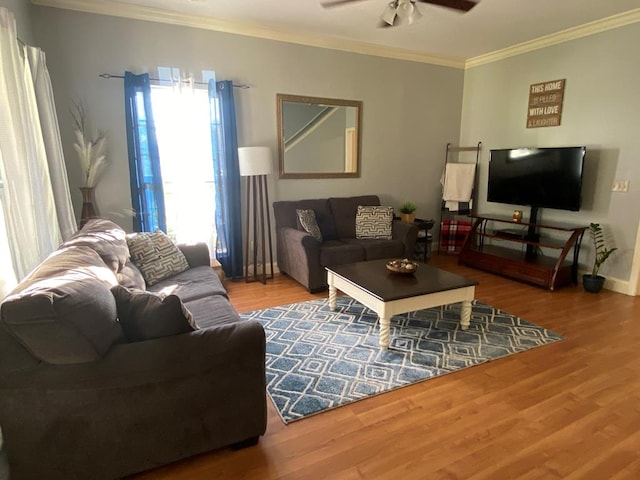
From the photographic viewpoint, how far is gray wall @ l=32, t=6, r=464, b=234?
11.2 ft

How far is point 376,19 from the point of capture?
12.3ft

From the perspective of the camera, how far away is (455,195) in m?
5.28

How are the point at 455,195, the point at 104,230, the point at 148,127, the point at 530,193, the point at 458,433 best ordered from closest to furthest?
1. the point at 458,433
2. the point at 104,230
3. the point at 148,127
4. the point at 530,193
5. the point at 455,195

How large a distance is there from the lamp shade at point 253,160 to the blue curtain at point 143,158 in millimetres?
830

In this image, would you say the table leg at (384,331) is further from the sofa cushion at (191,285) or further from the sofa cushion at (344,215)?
the sofa cushion at (344,215)

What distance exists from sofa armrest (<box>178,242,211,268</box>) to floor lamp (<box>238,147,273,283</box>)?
0.88 m

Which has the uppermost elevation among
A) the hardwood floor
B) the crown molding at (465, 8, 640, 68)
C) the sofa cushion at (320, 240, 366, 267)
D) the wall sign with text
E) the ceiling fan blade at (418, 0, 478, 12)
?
the crown molding at (465, 8, 640, 68)

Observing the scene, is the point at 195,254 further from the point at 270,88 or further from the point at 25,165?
the point at 270,88

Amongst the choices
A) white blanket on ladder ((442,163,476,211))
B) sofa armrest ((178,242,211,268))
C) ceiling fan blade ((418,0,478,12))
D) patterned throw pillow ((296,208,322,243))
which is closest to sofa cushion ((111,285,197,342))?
sofa armrest ((178,242,211,268))

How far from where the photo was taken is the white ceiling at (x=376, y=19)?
3375 millimetres

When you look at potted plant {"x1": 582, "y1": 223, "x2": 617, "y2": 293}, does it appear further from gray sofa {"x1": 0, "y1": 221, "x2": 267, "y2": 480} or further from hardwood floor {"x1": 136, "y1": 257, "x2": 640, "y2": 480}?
gray sofa {"x1": 0, "y1": 221, "x2": 267, "y2": 480}

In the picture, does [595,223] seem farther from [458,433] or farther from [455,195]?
[458,433]

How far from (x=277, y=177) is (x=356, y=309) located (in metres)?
1.94

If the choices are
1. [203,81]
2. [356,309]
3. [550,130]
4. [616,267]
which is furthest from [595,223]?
[203,81]
